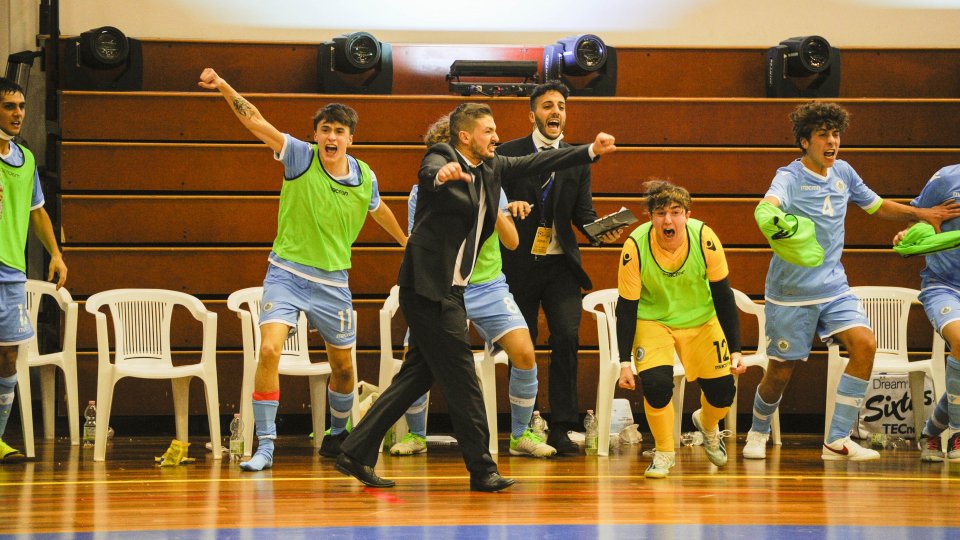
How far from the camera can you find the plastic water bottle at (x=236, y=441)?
6328 millimetres

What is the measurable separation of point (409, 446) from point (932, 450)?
9.17 feet

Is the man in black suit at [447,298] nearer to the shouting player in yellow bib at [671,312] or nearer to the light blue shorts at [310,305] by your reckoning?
the shouting player in yellow bib at [671,312]

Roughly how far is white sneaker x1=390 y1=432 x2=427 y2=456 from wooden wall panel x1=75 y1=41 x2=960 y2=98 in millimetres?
2799

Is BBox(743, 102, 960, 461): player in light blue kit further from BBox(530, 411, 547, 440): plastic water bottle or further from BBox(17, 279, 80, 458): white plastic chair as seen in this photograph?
BBox(17, 279, 80, 458): white plastic chair

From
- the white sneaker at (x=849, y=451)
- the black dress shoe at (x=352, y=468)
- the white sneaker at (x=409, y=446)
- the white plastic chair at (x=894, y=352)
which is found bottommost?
the white sneaker at (x=409, y=446)

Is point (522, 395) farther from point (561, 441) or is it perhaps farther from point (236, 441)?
point (236, 441)

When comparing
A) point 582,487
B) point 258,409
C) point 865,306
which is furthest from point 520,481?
point 865,306

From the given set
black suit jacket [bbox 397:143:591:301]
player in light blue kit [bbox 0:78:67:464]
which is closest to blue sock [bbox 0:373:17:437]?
player in light blue kit [bbox 0:78:67:464]

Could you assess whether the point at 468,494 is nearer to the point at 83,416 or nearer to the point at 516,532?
the point at 516,532

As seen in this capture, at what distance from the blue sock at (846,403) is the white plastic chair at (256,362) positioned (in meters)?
2.56

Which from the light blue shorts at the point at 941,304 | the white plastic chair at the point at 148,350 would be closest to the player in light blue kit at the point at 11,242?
the white plastic chair at the point at 148,350

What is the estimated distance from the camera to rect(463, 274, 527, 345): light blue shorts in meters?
6.18

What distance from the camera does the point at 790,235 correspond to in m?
5.99

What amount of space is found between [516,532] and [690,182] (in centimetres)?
467
